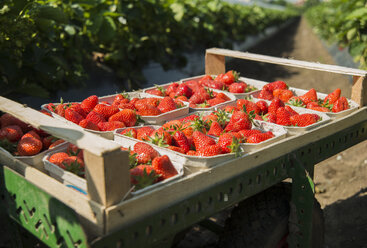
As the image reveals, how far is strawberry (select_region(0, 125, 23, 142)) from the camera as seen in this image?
2082mm

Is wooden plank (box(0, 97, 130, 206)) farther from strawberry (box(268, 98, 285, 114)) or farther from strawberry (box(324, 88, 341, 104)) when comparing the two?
strawberry (box(324, 88, 341, 104))

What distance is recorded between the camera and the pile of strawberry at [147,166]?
1651 millimetres

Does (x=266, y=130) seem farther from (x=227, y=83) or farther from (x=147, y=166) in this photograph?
(x=227, y=83)

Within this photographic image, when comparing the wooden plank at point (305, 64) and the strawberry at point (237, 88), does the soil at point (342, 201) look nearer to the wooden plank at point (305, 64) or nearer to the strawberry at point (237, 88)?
the wooden plank at point (305, 64)

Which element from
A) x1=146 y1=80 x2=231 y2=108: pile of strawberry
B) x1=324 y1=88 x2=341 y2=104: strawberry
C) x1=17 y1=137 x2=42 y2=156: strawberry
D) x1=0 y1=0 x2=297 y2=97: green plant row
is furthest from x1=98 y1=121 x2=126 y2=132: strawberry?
x1=0 y1=0 x2=297 y2=97: green plant row

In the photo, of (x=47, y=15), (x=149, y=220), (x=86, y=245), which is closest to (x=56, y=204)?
(x=86, y=245)

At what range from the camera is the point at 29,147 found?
76.5 inches

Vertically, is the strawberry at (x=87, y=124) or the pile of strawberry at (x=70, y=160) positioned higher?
the strawberry at (x=87, y=124)

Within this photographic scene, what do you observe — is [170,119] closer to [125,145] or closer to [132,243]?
[125,145]

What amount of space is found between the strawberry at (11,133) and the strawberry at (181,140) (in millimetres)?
748

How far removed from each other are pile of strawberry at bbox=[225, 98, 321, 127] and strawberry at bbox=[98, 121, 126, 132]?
0.65 metres

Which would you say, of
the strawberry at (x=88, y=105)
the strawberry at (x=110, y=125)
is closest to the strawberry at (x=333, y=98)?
the strawberry at (x=110, y=125)

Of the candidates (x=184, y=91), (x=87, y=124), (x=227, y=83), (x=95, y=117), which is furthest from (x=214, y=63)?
(x=87, y=124)

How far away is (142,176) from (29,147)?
1.95 ft
